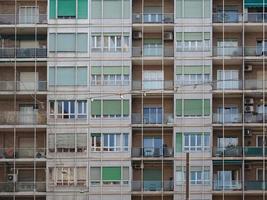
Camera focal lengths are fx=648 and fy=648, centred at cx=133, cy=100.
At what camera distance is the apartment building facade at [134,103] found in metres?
43.9

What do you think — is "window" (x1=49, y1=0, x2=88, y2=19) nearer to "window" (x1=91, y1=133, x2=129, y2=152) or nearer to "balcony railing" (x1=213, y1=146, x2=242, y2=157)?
"window" (x1=91, y1=133, x2=129, y2=152)

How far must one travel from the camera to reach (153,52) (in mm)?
45125

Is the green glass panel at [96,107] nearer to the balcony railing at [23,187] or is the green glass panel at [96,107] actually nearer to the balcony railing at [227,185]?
the balcony railing at [23,187]

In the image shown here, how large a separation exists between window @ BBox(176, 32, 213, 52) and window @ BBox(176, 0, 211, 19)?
133 cm

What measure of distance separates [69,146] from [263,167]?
1337 centimetres

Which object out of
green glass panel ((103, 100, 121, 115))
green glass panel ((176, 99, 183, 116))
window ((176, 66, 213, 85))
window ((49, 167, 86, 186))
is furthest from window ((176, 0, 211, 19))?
window ((49, 167, 86, 186))

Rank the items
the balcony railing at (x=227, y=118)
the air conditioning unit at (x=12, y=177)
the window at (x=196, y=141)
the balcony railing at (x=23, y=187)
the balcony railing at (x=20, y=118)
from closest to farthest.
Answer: the balcony railing at (x=23, y=187)
the window at (x=196, y=141)
the balcony railing at (x=227, y=118)
the air conditioning unit at (x=12, y=177)
the balcony railing at (x=20, y=118)

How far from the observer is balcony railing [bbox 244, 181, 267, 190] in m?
43.6

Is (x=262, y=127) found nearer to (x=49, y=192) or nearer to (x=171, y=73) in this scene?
(x=171, y=73)

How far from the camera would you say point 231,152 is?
43.9 metres

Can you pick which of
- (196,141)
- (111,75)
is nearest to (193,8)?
(111,75)

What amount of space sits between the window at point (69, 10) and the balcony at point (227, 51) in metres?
9.41

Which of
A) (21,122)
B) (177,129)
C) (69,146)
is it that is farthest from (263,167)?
(21,122)

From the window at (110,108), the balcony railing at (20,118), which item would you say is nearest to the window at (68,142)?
the balcony railing at (20,118)
